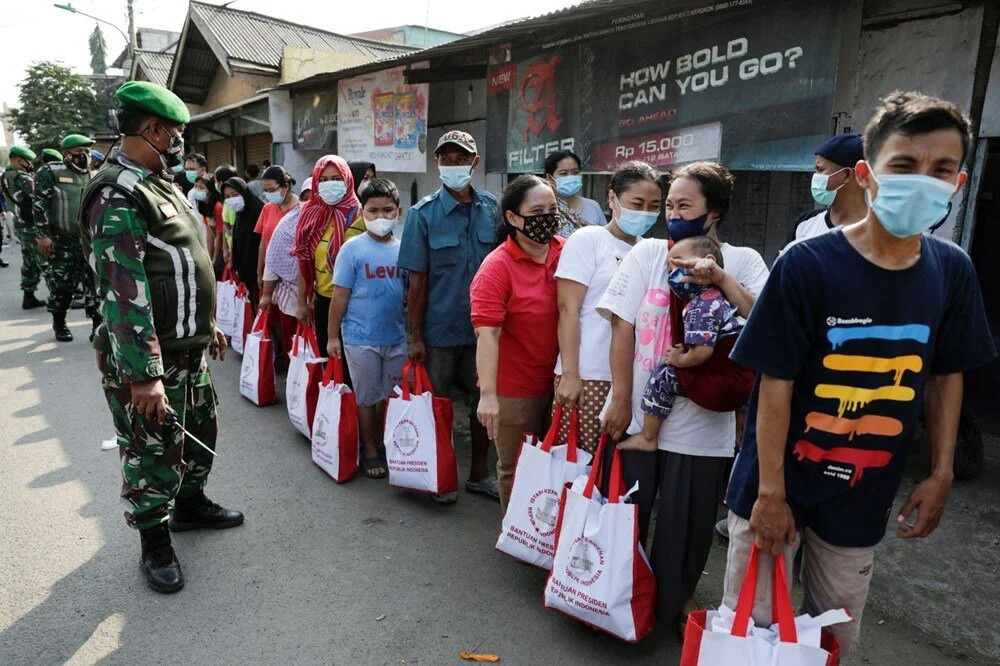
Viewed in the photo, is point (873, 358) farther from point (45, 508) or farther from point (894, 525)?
point (45, 508)

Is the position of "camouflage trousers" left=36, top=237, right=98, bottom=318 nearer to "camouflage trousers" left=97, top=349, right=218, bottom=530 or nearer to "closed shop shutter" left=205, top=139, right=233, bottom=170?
"camouflage trousers" left=97, top=349, right=218, bottom=530

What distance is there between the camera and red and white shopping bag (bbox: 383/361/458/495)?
3.42 meters

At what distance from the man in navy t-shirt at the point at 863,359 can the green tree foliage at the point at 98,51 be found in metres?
58.3

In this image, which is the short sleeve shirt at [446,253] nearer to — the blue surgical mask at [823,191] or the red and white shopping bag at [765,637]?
the blue surgical mask at [823,191]

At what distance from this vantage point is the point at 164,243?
265 cm

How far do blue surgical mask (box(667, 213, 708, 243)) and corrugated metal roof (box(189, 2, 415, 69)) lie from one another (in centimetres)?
1565

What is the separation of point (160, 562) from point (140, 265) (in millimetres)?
1306

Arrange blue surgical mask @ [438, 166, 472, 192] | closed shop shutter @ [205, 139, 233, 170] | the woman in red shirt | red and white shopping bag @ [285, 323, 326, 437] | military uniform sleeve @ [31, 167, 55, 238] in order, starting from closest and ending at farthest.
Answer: the woman in red shirt → blue surgical mask @ [438, 166, 472, 192] → red and white shopping bag @ [285, 323, 326, 437] → military uniform sleeve @ [31, 167, 55, 238] → closed shop shutter @ [205, 139, 233, 170]

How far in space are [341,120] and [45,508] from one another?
783 cm

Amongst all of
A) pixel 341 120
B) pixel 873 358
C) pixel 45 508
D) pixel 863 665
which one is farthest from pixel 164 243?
pixel 341 120

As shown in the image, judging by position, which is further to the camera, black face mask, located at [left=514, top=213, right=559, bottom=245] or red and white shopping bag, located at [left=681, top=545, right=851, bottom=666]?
black face mask, located at [left=514, top=213, right=559, bottom=245]

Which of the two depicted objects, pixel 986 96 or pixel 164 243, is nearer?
pixel 164 243

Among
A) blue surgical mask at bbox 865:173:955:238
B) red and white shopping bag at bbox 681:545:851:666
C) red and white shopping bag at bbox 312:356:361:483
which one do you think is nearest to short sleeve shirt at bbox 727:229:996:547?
blue surgical mask at bbox 865:173:955:238

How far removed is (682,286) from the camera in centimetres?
210
